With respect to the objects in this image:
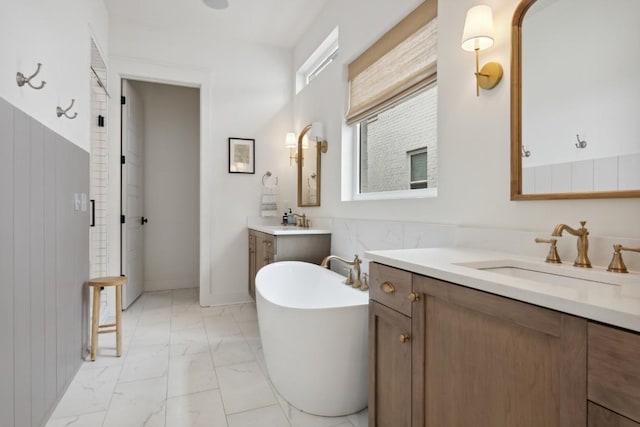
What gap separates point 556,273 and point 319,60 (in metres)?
3.27

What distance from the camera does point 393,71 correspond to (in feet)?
7.39

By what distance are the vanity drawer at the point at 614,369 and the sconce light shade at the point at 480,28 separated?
1.21 m

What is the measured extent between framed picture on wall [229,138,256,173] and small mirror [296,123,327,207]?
58 cm

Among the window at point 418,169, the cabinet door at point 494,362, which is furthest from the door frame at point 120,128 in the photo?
the cabinet door at point 494,362

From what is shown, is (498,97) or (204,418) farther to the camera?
(204,418)

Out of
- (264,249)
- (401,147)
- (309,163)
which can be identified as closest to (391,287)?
(401,147)

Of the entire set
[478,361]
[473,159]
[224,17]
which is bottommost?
[478,361]

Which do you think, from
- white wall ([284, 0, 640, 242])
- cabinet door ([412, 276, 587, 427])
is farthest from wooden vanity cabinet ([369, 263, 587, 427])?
white wall ([284, 0, 640, 242])

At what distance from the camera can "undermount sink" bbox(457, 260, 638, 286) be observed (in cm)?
97

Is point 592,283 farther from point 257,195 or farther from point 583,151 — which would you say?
point 257,195

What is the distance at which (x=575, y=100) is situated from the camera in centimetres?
117

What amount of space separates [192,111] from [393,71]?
3368 millimetres

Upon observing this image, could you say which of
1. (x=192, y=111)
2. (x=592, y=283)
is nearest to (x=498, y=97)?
(x=592, y=283)

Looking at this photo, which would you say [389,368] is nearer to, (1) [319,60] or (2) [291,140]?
(2) [291,140]
